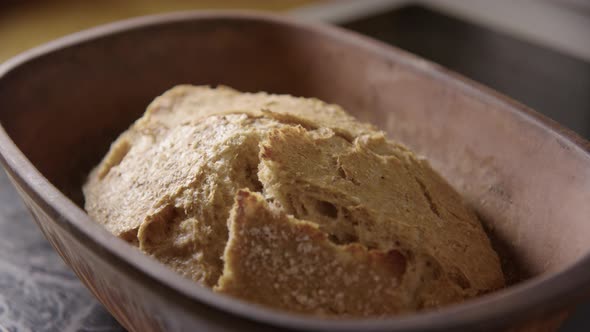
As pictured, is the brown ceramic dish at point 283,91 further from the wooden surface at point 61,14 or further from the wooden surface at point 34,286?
the wooden surface at point 61,14

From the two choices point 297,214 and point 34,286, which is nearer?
point 297,214

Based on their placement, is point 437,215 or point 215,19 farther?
point 215,19

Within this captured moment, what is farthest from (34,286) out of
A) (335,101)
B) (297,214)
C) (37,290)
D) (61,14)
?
(61,14)

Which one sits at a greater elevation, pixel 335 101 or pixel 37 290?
pixel 335 101

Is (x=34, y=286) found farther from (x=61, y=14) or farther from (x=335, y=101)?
(x=61, y=14)

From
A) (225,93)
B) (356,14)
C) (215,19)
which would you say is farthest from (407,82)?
(356,14)

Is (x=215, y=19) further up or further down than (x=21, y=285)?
further up

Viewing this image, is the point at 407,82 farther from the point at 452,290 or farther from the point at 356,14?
the point at 356,14
